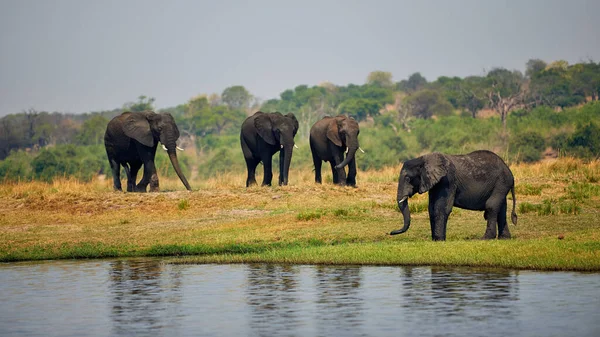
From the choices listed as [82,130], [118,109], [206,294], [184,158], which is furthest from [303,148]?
[118,109]

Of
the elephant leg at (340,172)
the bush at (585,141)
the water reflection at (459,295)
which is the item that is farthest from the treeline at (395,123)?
the water reflection at (459,295)

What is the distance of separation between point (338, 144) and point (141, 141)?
19.7ft

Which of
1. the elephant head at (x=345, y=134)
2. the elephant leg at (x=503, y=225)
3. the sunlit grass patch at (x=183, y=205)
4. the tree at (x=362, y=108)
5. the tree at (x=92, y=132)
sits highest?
the tree at (x=362, y=108)

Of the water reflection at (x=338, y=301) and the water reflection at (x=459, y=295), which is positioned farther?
the water reflection at (x=459, y=295)

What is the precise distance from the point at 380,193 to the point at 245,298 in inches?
586

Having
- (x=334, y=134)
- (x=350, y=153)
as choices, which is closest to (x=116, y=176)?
(x=334, y=134)

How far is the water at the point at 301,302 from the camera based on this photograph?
12.9 m

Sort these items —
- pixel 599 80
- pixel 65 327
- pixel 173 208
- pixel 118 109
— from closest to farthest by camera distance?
pixel 65 327 < pixel 173 208 < pixel 599 80 < pixel 118 109

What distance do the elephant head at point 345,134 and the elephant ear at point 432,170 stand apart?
11901 mm

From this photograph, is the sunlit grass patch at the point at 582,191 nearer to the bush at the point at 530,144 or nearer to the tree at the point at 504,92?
the bush at the point at 530,144

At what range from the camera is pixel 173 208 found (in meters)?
27.4

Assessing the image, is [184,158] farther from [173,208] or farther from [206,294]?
[206,294]

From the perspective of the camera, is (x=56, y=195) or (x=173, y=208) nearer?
(x=173, y=208)

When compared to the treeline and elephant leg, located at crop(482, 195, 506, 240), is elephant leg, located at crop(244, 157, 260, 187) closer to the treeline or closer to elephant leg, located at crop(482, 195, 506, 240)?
the treeline
